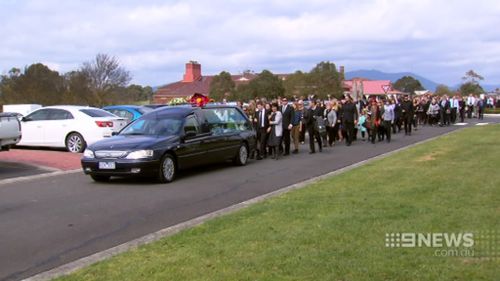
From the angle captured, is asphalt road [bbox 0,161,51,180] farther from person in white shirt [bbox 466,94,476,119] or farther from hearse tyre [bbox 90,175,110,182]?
person in white shirt [bbox 466,94,476,119]

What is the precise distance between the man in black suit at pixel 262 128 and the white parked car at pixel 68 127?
4400 millimetres

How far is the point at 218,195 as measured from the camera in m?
10.5

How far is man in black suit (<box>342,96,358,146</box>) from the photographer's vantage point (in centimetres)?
2178

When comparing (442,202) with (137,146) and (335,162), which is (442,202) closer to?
(137,146)

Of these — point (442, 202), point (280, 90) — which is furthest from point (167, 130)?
point (280, 90)

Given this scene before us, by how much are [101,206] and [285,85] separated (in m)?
83.3

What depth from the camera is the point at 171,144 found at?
1248 cm

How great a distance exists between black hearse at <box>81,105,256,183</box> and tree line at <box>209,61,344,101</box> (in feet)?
215

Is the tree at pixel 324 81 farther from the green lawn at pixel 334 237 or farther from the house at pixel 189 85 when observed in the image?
the green lawn at pixel 334 237

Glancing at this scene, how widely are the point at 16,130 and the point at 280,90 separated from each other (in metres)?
72.0

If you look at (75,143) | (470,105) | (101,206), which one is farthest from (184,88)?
(101,206)

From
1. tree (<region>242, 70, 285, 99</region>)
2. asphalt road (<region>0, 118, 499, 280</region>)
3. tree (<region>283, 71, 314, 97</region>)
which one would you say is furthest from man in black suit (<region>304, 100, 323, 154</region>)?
tree (<region>283, 71, 314, 97</region>)

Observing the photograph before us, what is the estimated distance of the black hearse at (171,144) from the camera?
1181 centimetres

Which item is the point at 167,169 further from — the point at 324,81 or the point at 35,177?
the point at 324,81
